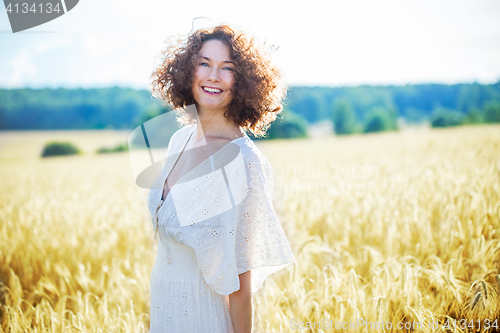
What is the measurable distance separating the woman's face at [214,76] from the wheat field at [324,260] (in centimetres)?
123

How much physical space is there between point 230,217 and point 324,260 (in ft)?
6.34

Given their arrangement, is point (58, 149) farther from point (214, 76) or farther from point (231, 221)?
point (231, 221)

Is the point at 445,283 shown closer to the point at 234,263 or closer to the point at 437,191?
the point at 234,263

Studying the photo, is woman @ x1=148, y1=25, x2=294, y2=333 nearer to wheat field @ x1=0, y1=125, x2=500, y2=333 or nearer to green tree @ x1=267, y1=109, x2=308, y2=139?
wheat field @ x1=0, y1=125, x2=500, y2=333

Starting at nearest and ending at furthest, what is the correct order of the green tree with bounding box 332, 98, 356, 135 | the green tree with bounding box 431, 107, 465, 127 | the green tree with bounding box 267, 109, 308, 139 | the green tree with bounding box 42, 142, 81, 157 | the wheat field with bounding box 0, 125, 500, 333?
the wheat field with bounding box 0, 125, 500, 333 → the green tree with bounding box 42, 142, 81, 157 → the green tree with bounding box 267, 109, 308, 139 → the green tree with bounding box 431, 107, 465, 127 → the green tree with bounding box 332, 98, 356, 135

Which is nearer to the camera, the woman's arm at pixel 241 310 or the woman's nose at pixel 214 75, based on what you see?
the woman's arm at pixel 241 310

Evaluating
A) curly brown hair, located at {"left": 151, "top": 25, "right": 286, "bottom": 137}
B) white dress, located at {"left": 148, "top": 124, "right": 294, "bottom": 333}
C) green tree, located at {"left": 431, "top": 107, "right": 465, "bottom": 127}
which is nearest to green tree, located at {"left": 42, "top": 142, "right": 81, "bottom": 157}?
curly brown hair, located at {"left": 151, "top": 25, "right": 286, "bottom": 137}

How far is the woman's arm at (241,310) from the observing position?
1.39 metres

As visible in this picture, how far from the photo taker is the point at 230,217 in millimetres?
1393

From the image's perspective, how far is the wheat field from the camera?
206 cm

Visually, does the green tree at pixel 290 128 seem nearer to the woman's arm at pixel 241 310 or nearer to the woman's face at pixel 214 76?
the woman's face at pixel 214 76

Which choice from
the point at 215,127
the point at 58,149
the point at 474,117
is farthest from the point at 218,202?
the point at 474,117

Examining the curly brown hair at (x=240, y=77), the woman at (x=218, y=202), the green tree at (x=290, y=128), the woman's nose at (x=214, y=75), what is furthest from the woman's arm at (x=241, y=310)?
the green tree at (x=290, y=128)

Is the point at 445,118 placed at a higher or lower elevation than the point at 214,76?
lower
